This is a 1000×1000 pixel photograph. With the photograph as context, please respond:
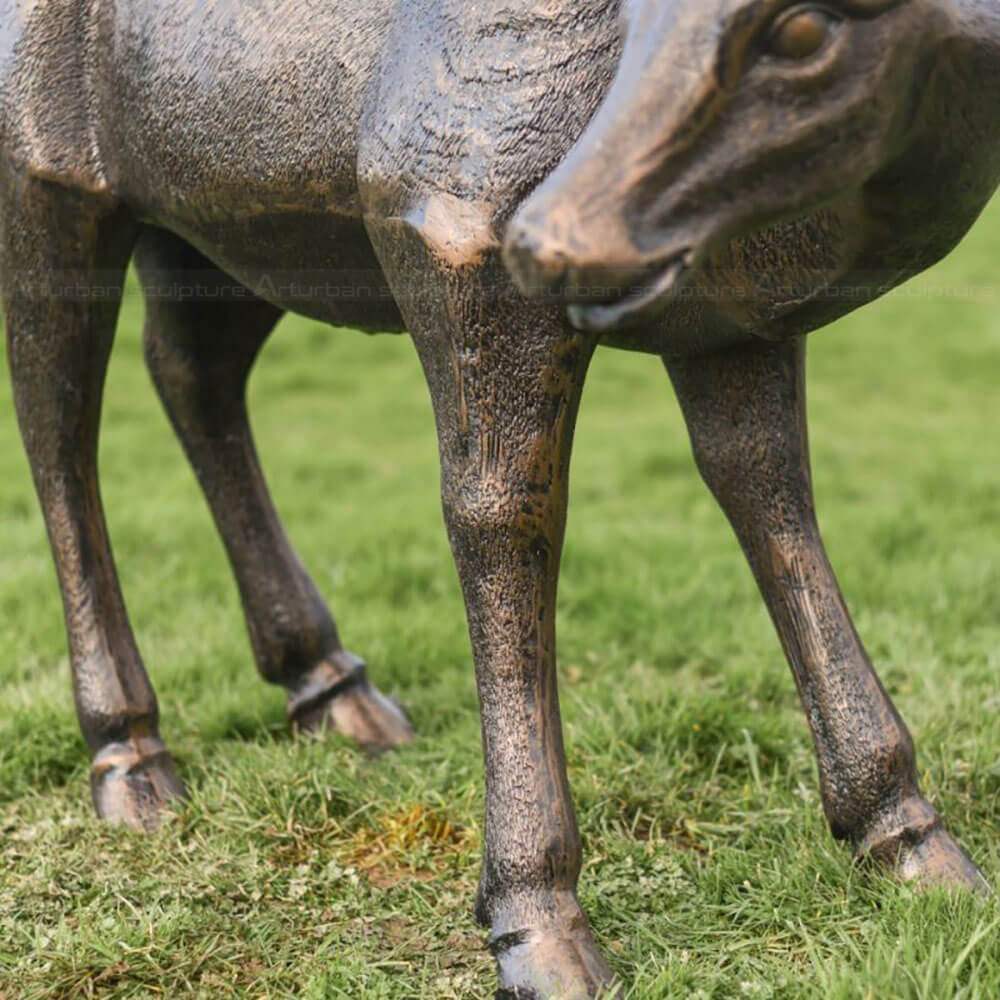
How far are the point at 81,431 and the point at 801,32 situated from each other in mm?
1713

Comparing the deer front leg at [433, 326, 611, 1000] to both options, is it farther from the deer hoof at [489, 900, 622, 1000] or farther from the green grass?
the green grass

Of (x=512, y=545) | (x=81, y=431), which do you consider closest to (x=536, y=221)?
(x=512, y=545)

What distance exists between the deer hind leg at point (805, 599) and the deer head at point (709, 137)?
24.1 inches

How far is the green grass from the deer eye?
1155 mm

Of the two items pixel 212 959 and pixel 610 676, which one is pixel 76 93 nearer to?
pixel 212 959

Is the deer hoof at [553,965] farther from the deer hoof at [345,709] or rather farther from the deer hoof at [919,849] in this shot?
the deer hoof at [345,709]

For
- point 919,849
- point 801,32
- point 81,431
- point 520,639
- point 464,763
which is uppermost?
point 81,431

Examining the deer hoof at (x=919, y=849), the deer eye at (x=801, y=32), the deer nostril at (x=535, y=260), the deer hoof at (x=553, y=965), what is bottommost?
the deer hoof at (x=919, y=849)

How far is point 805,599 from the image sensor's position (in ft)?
7.18

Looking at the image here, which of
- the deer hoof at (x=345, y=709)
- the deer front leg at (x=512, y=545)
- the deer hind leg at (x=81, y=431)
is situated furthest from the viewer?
the deer hoof at (x=345, y=709)

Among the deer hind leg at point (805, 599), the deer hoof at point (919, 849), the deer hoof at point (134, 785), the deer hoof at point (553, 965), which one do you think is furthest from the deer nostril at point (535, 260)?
the deer hoof at point (134, 785)

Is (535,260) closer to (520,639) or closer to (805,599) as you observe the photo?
(520,639)

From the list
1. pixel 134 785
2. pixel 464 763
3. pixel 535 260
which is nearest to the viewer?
pixel 535 260

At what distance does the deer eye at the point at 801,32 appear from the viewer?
1526mm
